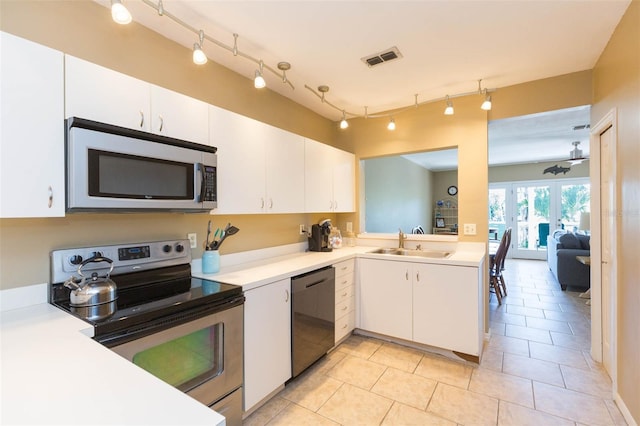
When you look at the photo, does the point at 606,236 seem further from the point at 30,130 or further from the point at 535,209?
the point at 535,209

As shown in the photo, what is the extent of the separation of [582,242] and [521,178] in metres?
3.12

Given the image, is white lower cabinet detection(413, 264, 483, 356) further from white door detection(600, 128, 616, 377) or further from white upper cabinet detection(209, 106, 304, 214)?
white upper cabinet detection(209, 106, 304, 214)

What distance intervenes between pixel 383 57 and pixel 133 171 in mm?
1972

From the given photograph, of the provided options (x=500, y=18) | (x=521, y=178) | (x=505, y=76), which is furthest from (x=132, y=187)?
(x=521, y=178)

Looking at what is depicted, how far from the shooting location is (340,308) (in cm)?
290

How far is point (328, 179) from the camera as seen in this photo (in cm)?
330

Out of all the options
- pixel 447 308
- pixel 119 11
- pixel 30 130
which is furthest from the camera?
pixel 447 308

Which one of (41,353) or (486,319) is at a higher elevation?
(41,353)

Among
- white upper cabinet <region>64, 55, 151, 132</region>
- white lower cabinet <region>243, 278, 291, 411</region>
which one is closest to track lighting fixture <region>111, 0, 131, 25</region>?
white upper cabinet <region>64, 55, 151, 132</region>

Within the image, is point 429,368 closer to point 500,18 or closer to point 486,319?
point 486,319

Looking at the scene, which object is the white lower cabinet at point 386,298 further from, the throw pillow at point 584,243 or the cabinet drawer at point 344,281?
the throw pillow at point 584,243

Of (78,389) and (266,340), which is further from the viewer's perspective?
(266,340)

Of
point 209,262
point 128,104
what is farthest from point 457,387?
point 128,104

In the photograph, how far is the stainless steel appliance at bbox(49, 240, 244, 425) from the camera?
4.43 ft
